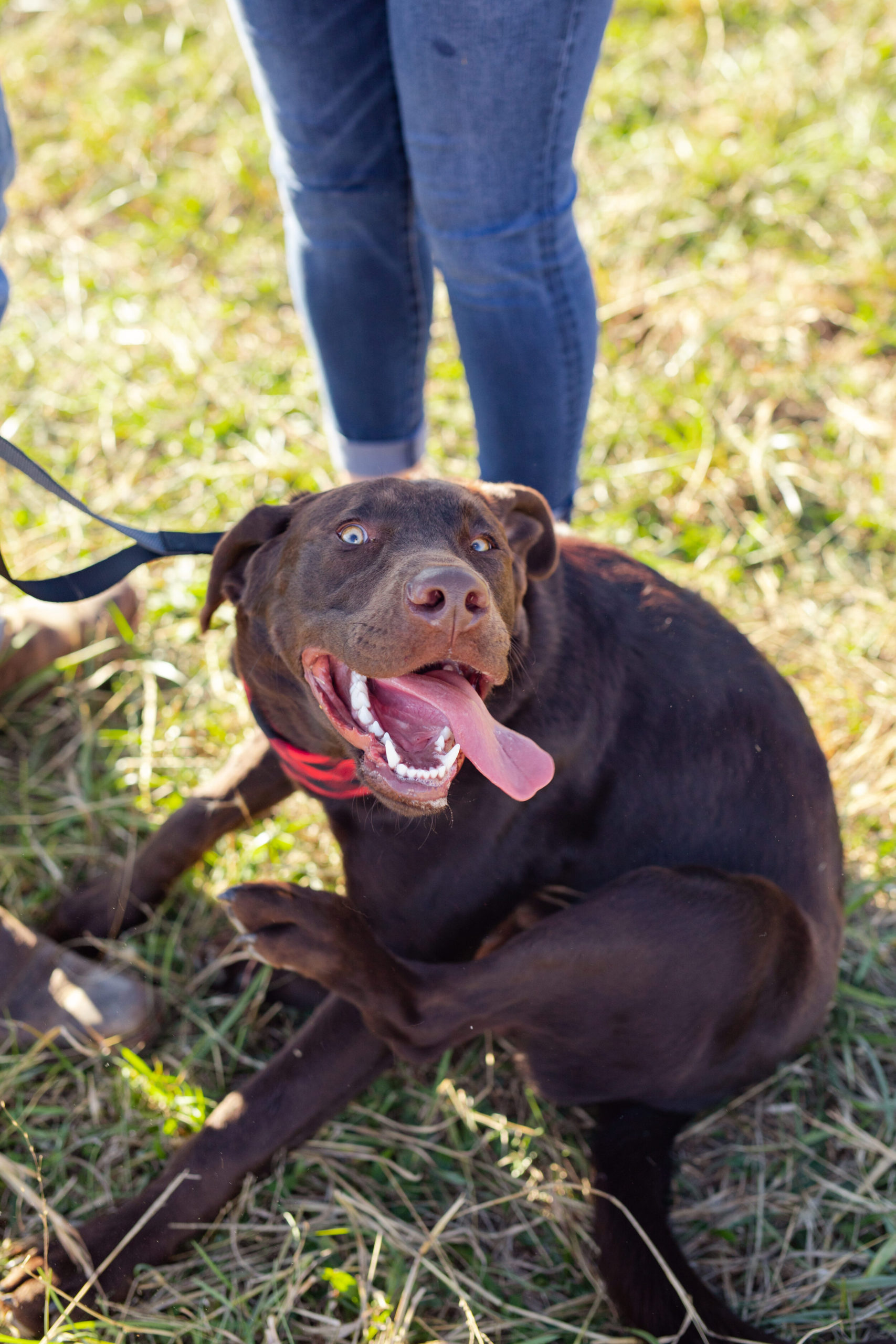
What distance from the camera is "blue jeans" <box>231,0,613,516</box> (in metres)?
2.06

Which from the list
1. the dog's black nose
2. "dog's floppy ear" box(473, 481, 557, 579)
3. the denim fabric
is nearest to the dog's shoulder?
"dog's floppy ear" box(473, 481, 557, 579)

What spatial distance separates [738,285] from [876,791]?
7.70 feet

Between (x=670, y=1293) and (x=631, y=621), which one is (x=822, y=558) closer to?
(x=631, y=621)

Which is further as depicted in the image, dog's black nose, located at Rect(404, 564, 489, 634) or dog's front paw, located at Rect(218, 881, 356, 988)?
dog's front paw, located at Rect(218, 881, 356, 988)

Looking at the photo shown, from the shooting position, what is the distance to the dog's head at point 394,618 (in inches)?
71.3

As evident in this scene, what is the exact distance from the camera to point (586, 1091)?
2.26 m

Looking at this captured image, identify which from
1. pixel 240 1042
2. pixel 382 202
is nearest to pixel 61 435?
pixel 382 202

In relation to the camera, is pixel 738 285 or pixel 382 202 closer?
pixel 382 202

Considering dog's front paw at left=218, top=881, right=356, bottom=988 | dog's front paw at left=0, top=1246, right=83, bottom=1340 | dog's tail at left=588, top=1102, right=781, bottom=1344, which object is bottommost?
dog's tail at left=588, top=1102, right=781, bottom=1344

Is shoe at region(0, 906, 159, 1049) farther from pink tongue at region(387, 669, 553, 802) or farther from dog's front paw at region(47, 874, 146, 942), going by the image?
pink tongue at region(387, 669, 553, 802)

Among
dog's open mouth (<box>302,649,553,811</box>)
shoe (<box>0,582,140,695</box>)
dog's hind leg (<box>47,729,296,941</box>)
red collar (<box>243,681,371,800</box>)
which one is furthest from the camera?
shoe (<box>0,582,140,695</box>)

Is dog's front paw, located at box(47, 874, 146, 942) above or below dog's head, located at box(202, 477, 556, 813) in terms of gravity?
below

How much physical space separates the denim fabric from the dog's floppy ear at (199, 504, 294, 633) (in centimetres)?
68

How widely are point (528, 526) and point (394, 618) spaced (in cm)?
55
